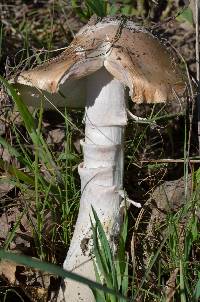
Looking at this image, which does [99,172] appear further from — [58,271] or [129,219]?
[58,271]

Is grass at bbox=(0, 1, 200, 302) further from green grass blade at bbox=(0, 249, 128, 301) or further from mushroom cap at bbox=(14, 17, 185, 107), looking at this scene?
green grass blade at bbox=(0, 249, 128, 301)

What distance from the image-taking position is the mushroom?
198 centimetres

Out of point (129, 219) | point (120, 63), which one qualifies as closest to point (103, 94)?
point (120, 63)

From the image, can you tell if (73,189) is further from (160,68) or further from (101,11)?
(101,11)

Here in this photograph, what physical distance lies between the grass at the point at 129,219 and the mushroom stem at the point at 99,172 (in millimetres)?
86

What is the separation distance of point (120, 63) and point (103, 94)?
0.20 meters

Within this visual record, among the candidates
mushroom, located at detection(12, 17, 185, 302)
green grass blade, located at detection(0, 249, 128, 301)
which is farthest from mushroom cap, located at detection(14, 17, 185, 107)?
green grass blade, located at detection(0, 249, 128, 301)

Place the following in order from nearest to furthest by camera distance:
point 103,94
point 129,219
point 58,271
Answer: point 58,271 < point 103,94 < point 129,219

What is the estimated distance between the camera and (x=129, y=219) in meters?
2.38

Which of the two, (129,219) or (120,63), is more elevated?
(120,63)

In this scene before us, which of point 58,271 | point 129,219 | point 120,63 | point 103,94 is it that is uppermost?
point 120,63

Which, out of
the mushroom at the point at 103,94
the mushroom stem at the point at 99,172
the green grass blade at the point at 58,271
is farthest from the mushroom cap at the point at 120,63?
the green grass blade at the point at 58,271

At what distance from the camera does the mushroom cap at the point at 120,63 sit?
1923 mm

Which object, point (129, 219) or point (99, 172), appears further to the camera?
point (129, 219)
